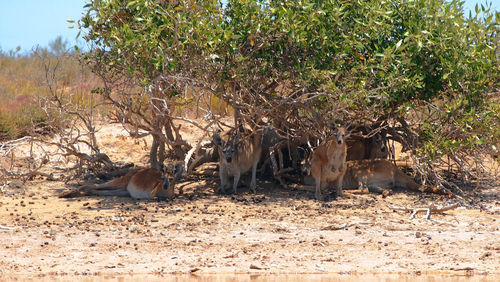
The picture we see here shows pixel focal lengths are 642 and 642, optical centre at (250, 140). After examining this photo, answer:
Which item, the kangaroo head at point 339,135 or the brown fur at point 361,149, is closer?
the kangaroo head at point 339,135

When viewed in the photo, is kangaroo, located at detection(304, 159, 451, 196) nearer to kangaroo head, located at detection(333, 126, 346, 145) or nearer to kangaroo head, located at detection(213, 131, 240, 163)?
kangaroo head, located at detection(333, 126, 346, 145)

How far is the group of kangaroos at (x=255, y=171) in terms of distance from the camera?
421 inches

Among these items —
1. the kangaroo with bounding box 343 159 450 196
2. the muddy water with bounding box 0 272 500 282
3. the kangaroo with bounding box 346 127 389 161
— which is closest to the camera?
the muddy water with bounding box 0 272 500 282

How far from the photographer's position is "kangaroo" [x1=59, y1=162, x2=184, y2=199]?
34.9 feet

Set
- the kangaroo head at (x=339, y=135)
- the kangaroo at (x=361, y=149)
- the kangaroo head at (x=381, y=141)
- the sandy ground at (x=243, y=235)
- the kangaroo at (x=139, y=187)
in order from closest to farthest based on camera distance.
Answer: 1. the sandy ground at (x=243, y=235)
2. the kangaroo head at (x=339, y=135)
3. the kangaroo at (x=139, y=187)
4. the kangaroo head at (x=381, y=141)
5. the kangaroo at (x=361, y=149)

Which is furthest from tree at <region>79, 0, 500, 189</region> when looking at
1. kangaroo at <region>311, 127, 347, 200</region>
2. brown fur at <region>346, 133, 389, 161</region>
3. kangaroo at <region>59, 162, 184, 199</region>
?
brown fur at <region>346, 133, 389, 161</region>

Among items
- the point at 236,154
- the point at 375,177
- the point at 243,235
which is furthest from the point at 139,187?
the point at 375,177

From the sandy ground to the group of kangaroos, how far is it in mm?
261

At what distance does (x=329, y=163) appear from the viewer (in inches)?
436

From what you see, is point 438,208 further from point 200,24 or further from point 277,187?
point 200,24

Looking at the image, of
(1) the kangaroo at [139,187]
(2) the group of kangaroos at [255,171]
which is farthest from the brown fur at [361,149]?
(1) the kangaroo at [139,187]

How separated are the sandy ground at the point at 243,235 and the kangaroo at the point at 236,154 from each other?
0.42m

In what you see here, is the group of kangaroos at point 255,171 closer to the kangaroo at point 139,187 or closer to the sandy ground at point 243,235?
the kangaroo at point 139,187

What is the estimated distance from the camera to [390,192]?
1119 centimetres
